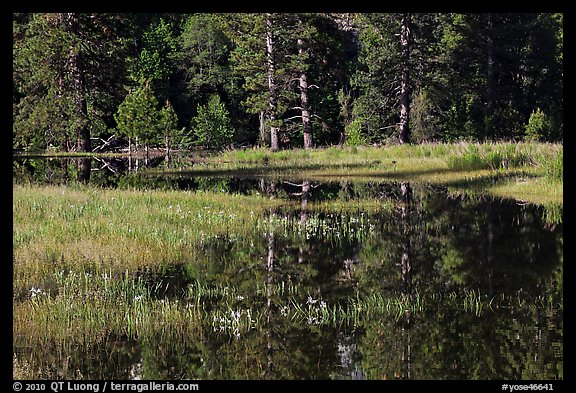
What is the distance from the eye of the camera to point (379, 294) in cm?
912

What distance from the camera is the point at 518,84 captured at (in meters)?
54.8

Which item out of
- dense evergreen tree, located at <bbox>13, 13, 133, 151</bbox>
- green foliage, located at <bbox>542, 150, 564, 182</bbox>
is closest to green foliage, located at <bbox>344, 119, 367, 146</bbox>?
dense evergreen tree, located at <bbox>13, 13, 133, 151</bbox>

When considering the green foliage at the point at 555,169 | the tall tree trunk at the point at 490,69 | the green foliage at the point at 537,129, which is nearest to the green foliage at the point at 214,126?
the tall tree trunk at the point at 490,69

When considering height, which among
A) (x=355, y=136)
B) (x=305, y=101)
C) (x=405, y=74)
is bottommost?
(x=355, y=136)

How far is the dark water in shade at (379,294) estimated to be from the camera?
661cm

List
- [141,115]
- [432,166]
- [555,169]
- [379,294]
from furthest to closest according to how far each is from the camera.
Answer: [141,115]
[432,166]
[555,169]
[379,294]

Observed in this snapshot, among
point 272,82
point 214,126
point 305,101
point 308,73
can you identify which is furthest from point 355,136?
point 214,126

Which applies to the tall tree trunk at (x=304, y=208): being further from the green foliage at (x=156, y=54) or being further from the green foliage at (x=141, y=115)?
the green foliage at (x=156, y=54)

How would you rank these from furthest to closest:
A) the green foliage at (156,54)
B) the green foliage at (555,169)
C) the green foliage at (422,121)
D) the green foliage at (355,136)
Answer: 1. the green foliage at (156,54)
2. the green foliage at (422,121)
3. the green foliage at (355,136)
4. the green foliage at (555,169)

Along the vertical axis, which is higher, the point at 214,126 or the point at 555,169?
the point at 214,126

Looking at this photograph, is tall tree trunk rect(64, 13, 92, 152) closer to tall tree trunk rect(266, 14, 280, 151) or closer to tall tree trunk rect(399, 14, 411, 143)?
tall tree trunk rect(266, 14, 280, 151)

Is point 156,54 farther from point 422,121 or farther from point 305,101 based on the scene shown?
point 422,121
